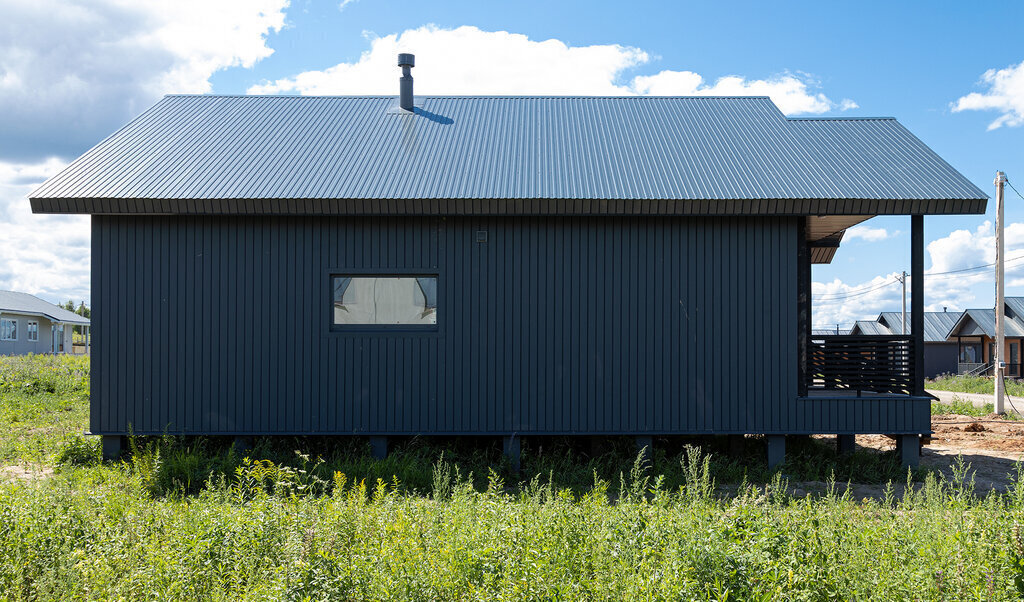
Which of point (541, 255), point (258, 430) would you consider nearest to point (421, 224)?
point (541, 255)

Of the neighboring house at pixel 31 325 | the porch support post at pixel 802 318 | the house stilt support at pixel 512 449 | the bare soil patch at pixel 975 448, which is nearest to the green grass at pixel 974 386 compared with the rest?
the bare soil patch at pixel 975 448

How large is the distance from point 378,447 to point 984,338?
38.0 meters

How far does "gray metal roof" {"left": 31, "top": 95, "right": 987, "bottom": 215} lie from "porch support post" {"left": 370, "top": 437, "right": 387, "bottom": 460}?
292cm

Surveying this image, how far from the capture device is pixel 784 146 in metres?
10.5

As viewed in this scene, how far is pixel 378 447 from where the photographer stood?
905 centimetres

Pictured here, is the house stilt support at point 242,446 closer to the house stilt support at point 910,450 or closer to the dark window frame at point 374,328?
the dark window frame at point 374,328

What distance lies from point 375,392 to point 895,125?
919cm

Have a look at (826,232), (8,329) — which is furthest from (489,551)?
(8,329)

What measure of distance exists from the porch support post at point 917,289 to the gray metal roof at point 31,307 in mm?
41348

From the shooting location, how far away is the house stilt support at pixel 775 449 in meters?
9.07

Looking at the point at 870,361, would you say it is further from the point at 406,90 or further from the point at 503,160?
the point at 406,90

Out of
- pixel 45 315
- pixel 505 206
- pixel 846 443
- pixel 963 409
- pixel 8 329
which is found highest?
pixel 505 206

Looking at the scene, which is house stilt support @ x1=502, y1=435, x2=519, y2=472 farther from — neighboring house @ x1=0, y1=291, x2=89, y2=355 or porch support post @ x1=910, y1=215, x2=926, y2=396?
neighboring house @ x1=0, y1=291, x2=89, y2=355

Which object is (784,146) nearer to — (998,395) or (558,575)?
(558,575)
